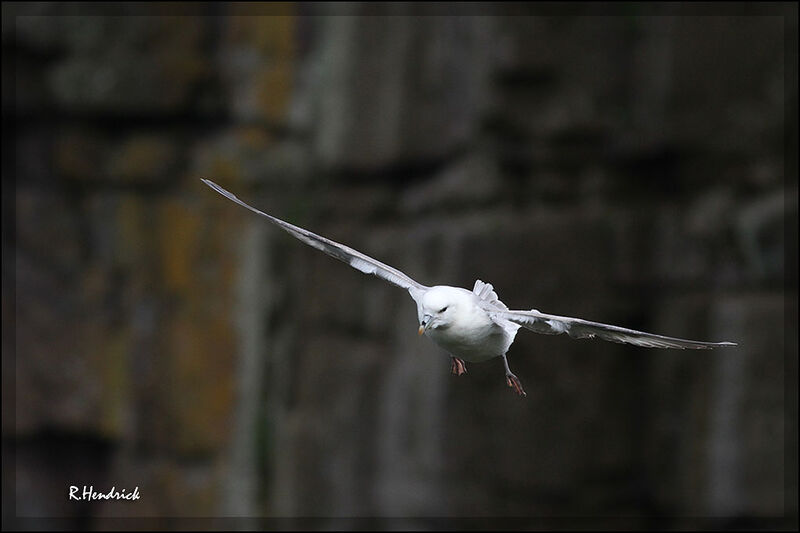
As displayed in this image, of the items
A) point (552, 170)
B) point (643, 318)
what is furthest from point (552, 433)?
point (552, 170)

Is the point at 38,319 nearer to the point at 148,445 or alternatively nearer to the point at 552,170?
the point at 148,445

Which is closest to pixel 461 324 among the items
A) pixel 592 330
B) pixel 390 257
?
pixel 592 330

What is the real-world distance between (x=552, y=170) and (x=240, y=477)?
1.82 metres

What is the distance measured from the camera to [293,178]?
420cm

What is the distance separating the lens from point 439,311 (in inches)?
74.1

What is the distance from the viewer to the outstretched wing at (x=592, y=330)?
161 cm

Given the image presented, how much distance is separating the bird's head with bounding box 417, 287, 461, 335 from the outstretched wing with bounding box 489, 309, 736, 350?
0.12 metres

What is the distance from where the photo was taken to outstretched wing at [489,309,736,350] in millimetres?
1606

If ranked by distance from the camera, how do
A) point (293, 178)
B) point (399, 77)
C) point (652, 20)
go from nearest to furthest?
point (652, 20) → point (399, 77) → point (293, 178)

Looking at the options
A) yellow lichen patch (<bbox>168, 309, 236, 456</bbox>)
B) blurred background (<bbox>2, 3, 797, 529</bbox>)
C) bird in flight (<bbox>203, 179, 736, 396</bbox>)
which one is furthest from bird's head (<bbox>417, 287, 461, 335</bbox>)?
yellow lichen patch (<bbox>168, 309, 236, 456</bbox>)
